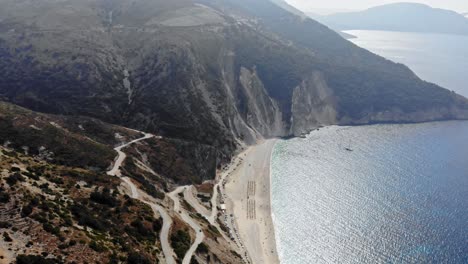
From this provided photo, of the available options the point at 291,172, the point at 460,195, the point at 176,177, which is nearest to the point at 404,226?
the point at 460,195

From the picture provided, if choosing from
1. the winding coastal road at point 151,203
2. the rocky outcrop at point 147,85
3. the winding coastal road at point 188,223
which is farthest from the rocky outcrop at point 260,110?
the winding coastal road at point 188,223

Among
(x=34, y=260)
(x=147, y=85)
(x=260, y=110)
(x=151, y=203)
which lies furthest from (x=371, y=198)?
(x=34, y=260)

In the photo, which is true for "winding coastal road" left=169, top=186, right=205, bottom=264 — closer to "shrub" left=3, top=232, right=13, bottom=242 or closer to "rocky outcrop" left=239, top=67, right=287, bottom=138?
"shrub" left=3, top=232, right=13, bottom=242

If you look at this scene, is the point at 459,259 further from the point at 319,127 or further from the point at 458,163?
the point at 319,127

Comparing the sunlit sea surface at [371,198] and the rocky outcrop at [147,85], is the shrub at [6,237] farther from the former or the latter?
the rocky outcrop at [147,85]

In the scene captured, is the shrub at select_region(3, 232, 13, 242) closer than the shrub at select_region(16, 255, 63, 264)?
No

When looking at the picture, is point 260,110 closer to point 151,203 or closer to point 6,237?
point 151,203

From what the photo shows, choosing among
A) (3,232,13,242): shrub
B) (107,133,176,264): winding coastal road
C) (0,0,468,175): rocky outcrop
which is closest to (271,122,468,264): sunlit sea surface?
(0,0,468,175): rocky outcrop

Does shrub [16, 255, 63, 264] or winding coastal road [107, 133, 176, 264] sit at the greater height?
shrub [16, 255, 63, 264]
